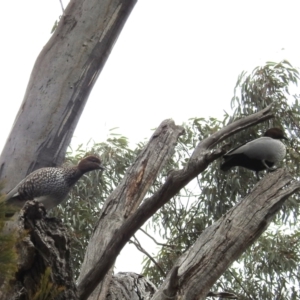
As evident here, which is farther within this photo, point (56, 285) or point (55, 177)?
point (55, 177)

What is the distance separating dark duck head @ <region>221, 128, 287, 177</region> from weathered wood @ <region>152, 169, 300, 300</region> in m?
1.57

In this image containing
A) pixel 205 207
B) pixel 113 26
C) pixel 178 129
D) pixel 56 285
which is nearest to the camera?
pixel 56 285

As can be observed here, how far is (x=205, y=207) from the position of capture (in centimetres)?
651

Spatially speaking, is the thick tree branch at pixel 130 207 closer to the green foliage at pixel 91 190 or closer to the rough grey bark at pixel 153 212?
the rough grey bark at pixel 153 212

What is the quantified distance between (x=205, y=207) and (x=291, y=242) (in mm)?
952

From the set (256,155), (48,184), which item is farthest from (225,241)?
(256,155)

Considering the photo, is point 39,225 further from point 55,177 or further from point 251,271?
point 251,271

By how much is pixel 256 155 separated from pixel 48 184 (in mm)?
1632

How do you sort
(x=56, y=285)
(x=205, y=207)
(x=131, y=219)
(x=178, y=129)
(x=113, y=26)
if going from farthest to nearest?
1. (x=205, y=207)
2. (x=178, y=129)
3. (x=113, y=26)
4. (x=131, y=219)
5. (x=56, y=285)

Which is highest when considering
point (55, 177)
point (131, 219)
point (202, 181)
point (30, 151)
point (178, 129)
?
point (202, 181)

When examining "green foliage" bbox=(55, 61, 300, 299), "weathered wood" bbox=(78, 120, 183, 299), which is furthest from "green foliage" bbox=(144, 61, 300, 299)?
"weathered wood" bbox=(78, 120, 183, 299)

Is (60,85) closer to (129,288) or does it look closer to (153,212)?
(153,212)

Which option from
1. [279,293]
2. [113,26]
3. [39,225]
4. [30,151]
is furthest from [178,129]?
[279,293]

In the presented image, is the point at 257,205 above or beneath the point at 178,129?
beneath
